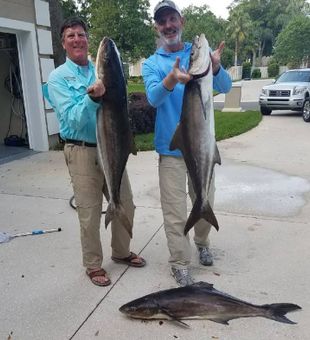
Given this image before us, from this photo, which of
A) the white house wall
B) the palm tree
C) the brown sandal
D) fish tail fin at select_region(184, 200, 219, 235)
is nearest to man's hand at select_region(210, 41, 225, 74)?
fish tail fin at select_region(184, 200, 219, 235)

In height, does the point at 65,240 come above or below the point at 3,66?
below

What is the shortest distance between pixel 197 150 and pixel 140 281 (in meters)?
1.21

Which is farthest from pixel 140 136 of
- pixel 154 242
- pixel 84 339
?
pixel 84 339

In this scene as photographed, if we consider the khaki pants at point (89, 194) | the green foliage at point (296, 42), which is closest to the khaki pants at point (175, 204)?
the khaki pants at point (89, 194)

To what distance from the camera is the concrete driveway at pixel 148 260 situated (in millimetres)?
2861

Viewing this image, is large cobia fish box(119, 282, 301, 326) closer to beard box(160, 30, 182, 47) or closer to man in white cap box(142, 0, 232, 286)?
man in white cap box(142, 0, 232, 286)

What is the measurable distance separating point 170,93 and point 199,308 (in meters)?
1.49

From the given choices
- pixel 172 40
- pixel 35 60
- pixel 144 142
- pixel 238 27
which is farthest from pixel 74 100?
pixel 238 27

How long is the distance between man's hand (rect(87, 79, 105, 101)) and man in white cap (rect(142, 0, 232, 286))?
1.34 ft

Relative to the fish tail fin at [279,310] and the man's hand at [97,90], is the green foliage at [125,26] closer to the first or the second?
the man's hand at [97,90]

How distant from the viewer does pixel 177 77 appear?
2.70 meters

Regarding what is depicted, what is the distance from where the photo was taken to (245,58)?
70.8 m

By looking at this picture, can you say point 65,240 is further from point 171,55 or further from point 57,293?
point 171,55

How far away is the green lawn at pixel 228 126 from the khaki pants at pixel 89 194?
520 cm
